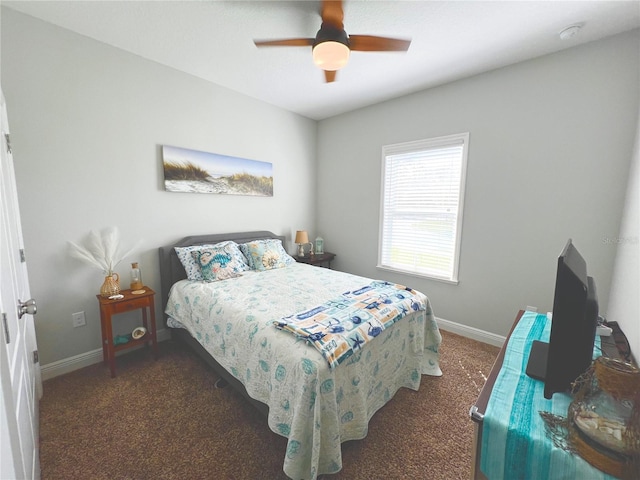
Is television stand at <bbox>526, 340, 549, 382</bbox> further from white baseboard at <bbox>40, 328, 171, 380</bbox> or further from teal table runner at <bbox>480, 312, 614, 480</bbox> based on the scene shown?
white baseboard at <bbox>40, 328, 171, 380</bbox>

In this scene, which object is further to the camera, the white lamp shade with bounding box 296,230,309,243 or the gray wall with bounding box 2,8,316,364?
the white lamp shade with bounding box 296,230,309,243

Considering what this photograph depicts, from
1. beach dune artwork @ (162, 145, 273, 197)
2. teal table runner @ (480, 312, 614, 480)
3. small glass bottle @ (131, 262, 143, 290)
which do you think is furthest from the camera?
beach dune artwork @ (162, 145, 273, 197)

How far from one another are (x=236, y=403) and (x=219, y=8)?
2742 mm

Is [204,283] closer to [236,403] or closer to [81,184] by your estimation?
[236,403]

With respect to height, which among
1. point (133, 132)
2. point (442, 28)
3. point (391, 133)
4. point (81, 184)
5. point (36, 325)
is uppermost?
point (442, 28)

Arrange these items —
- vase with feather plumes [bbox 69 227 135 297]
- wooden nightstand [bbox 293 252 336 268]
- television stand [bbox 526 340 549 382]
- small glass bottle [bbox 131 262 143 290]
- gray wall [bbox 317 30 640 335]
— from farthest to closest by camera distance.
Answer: wooden nightstand [bbox 293 252 336 268], small glass bottle [bbox 131 262 143 290], vase with feather plumes [bbox 69 227 135 297], gray wall [bbox 317 30 640 335], television stand [bbox 526 340 549 382]

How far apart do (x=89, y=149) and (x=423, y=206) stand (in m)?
3.26

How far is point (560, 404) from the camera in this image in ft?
3.02

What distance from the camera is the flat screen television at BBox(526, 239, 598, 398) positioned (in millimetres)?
898

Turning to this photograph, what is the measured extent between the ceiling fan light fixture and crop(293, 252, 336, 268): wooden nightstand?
7.68ft

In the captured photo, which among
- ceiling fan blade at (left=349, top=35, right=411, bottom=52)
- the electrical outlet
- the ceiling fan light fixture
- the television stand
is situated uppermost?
ceiling fan blade at (left=349, top=35, right=411, bottom=52)

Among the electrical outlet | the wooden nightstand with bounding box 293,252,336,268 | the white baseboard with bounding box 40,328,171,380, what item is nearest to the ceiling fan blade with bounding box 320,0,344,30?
the wooden nightstand with bounding box 293,252,336,268

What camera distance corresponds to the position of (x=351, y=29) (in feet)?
6.51

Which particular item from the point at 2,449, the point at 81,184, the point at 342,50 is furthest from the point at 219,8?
the point at 2,449
